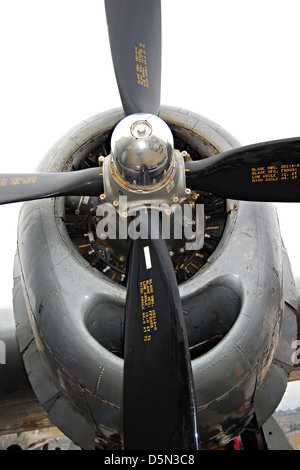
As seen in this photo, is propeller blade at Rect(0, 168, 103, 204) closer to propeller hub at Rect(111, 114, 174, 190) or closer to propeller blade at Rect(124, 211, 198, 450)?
propeller hub at Rect(111, 114, 174, 190)

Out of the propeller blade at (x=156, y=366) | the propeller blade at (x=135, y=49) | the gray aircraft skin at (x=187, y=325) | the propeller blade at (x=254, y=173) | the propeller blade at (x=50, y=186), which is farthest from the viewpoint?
the propeller blade at (x=135, y=49)

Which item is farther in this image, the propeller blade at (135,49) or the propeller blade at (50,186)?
the propeller blade at (135,49)

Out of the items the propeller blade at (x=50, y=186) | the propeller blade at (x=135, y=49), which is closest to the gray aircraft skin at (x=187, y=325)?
the propeller blade at (x=50, y=186)

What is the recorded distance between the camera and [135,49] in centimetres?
457

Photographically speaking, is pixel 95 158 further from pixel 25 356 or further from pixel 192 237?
pixel 25 356

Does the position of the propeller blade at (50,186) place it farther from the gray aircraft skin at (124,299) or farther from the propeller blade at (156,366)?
the propeller blade at (156,366)

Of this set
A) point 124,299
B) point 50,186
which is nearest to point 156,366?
point 124,299

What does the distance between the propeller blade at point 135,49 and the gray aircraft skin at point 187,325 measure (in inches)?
35.1

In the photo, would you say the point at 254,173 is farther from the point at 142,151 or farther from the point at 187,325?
the point at 187,325

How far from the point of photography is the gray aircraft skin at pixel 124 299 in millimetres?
3752

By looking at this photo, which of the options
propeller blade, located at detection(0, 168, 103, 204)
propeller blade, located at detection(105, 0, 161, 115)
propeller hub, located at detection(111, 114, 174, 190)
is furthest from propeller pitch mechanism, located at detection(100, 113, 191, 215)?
propeller blade, located at detection(105, 0, 161, 115)

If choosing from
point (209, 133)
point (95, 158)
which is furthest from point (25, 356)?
point (209, 133)

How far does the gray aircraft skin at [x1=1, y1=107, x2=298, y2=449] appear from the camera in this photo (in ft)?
12.2
